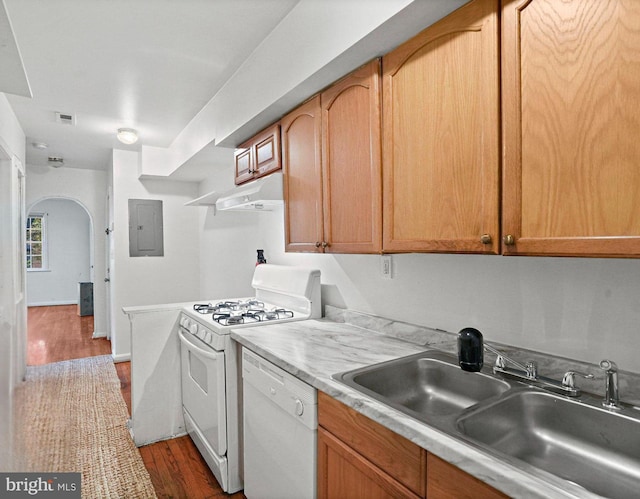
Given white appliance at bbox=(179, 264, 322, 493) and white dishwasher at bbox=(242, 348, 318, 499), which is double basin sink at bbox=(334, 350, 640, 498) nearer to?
white dishwasher at bbox=(242, 348, 318, 499)

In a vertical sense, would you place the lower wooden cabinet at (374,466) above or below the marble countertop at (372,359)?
below

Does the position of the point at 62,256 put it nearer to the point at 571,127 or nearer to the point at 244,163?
the point at 244,163

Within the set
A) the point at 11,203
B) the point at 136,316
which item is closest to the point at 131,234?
the point at 11,203

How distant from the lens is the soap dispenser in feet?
4.35

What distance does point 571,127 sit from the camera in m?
0.96

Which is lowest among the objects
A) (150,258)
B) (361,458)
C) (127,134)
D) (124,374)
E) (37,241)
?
(124,374)

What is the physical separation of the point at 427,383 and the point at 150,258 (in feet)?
13.8

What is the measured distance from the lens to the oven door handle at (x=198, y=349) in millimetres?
2084

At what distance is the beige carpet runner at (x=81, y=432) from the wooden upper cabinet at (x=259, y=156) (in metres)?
1.99

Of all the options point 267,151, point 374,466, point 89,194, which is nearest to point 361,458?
point 374,466

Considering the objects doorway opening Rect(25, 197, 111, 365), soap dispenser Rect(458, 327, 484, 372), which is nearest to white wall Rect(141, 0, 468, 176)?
soap dispenser Rect(458, 327, 484, 372)

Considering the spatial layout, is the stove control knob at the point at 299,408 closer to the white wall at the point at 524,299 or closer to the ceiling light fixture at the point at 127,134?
the white wall at the point at 524,299

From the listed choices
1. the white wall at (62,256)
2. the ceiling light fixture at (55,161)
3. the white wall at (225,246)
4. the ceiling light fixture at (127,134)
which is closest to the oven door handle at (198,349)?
the white wall at (225,246)

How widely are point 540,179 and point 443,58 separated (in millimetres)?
557
